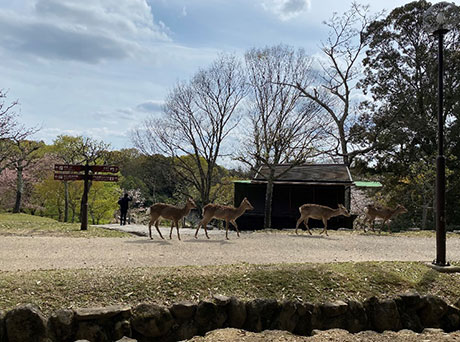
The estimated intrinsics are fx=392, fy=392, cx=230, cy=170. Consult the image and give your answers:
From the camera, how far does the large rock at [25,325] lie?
16.5 ft

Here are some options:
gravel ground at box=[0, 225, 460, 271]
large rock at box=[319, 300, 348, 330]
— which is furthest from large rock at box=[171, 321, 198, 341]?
gravel ground at box=[0, 225, 460, 271]

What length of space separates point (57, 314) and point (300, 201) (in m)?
20.3

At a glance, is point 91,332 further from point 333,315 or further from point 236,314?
point 333,315

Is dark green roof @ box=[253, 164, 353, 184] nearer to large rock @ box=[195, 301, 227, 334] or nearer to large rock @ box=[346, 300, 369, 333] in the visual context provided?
large rock @ box=[346, 300, 369, 333]

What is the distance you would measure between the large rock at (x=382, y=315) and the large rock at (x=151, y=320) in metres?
3.20

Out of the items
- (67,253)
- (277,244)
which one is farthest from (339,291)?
(67,253)

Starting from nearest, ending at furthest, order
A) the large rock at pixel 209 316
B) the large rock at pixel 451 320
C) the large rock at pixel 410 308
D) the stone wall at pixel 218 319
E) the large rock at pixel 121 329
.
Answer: the stone wall at pixel 218 319 < the large rock at pixel 121 329 < the large rock at pixel 209 316 < the large rock at pixel 410 308 < the large rock at pixel 451 320

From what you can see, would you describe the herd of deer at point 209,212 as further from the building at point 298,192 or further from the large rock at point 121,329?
the building at point 298,192

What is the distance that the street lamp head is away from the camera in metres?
8.09

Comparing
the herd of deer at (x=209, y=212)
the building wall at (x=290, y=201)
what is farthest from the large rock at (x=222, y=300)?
the building wall at (x=290, y=201)

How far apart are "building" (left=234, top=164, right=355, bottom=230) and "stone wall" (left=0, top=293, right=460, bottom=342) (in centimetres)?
1611

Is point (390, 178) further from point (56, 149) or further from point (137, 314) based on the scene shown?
point (56, 149)

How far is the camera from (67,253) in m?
9.19

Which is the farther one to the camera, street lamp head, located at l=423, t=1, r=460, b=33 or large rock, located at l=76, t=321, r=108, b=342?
street lamp head, located at l=423, t=1, r=460, b=33
